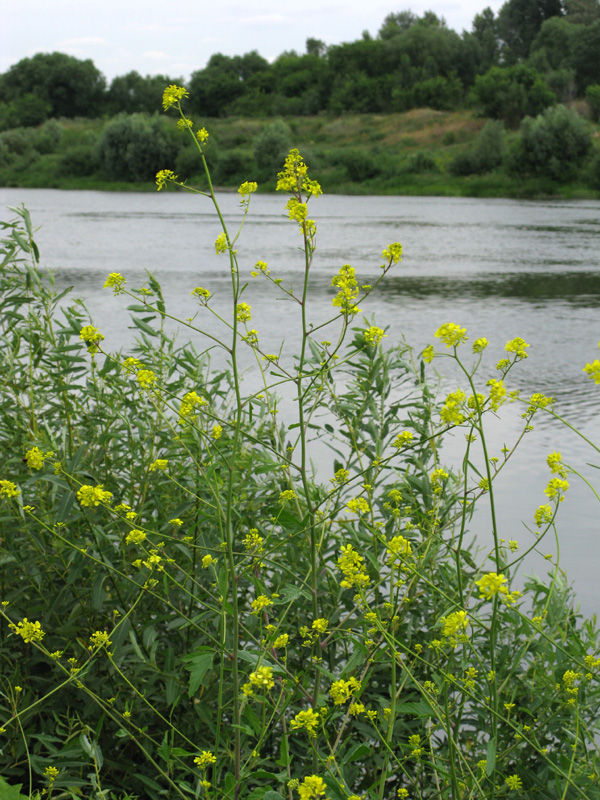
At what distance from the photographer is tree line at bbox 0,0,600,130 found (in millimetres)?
65375

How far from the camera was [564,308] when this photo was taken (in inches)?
355

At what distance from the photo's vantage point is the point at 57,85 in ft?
274

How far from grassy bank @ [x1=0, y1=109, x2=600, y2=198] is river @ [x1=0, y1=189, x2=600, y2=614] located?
16.3 m

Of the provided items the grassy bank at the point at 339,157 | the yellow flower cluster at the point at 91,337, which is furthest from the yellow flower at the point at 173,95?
the grassy bank at the point at 339,157

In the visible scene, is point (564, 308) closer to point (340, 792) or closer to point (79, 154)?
point (340, 792)

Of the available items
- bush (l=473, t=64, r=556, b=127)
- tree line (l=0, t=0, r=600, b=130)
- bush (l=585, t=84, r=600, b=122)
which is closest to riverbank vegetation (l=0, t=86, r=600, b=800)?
bush (l=585, t=84, r=600, b=122)

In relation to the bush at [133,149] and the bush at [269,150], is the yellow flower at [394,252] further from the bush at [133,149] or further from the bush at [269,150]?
the bush at [133,149]

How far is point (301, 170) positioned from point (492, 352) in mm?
5394

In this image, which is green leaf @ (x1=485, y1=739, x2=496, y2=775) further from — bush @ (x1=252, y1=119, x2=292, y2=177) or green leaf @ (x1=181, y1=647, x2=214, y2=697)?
bush @ (x1=252, y1=119, x2=292, y2=177)

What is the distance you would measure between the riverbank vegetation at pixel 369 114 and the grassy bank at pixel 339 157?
115 millimetres

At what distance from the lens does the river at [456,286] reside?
159 inches

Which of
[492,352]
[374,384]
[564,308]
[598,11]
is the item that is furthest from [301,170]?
[598,11]

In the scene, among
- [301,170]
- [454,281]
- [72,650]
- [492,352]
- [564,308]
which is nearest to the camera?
[301,170]

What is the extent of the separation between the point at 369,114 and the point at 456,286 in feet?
193
